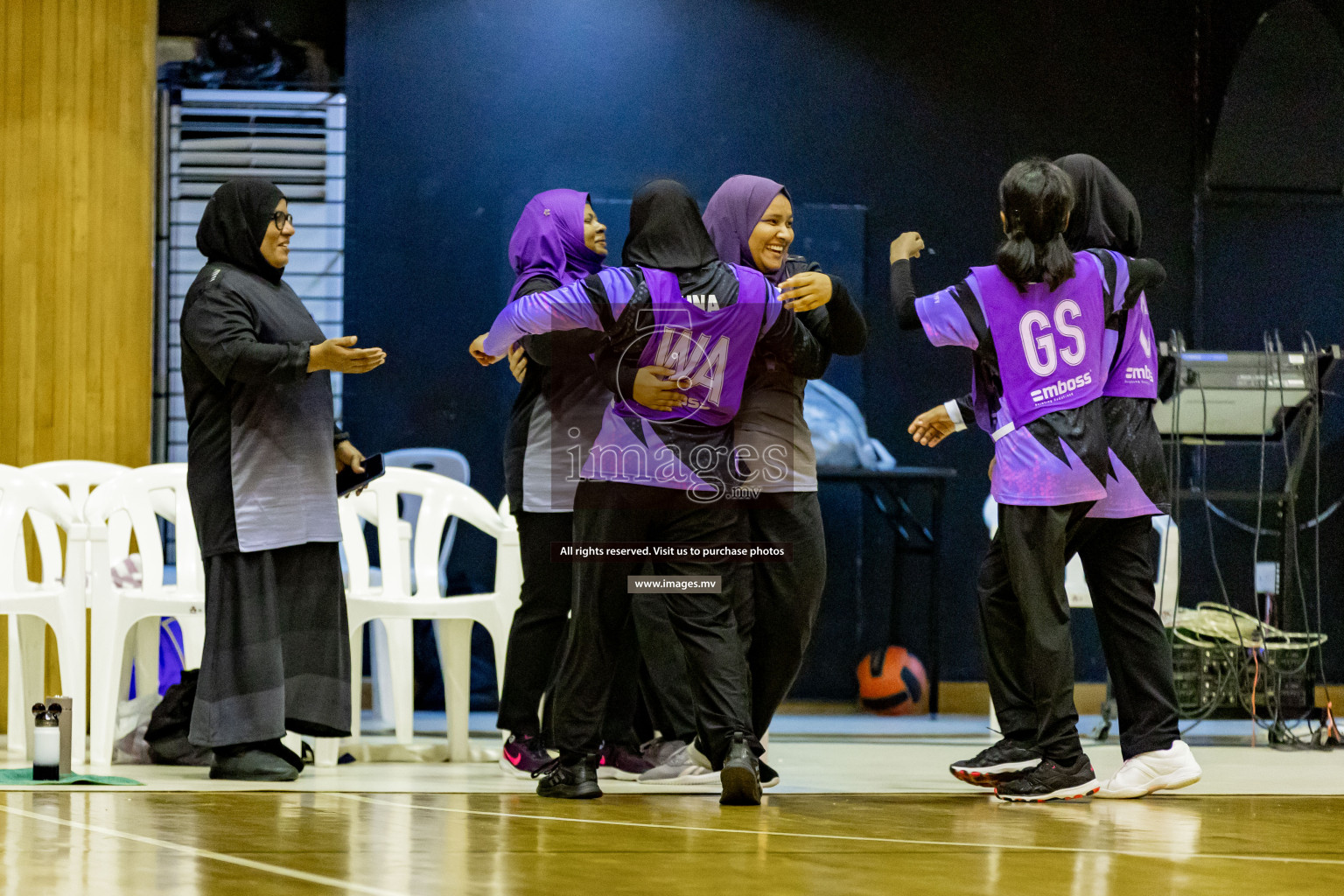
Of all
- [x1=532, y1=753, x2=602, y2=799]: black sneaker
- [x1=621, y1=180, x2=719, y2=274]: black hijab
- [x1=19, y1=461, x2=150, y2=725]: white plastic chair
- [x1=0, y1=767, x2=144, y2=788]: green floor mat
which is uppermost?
[x1=621, y1=180, x2=719, y2=274]: black hijab

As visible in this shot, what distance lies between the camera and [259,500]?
151 inches

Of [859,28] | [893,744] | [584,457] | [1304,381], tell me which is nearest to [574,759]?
[584,457]

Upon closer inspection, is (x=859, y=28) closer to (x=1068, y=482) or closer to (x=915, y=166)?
(x=915, y=166)

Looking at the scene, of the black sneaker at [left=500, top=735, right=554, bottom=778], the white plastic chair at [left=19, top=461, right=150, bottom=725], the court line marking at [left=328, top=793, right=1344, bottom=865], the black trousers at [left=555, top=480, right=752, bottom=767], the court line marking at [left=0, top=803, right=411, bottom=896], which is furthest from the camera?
the white plastic chair at [left=19, top=461, right=150, bottom=725]

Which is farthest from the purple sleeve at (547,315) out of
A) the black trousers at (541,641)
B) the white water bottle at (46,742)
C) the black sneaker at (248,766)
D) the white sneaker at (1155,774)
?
the white sneaker at (1155,774)

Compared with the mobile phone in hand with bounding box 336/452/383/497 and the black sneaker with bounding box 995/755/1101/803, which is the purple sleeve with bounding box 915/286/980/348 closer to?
the black sneaker with bounding box 995/755/1101/803

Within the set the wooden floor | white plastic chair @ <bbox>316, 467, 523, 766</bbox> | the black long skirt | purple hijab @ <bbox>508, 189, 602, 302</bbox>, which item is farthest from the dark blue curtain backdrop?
the wooden floor

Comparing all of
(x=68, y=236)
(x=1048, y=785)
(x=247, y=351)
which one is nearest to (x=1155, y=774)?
(x=1048, y=785)

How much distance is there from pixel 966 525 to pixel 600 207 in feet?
6.12

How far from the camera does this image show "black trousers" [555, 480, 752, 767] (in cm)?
338

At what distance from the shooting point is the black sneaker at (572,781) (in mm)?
3424

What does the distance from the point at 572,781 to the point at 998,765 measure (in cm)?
100

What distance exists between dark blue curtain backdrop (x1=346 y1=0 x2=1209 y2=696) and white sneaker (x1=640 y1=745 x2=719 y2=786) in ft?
6.80

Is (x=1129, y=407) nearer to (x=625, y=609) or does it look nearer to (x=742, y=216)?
(x=742, y=216)
